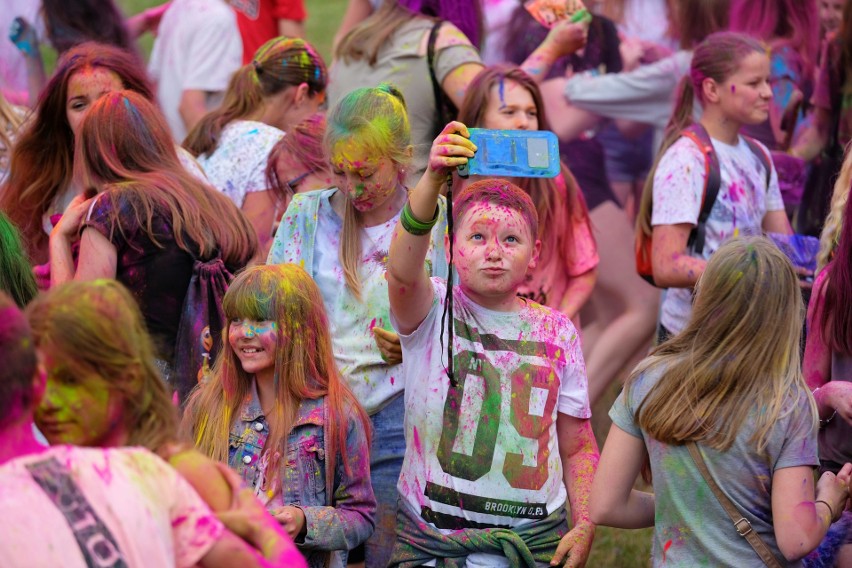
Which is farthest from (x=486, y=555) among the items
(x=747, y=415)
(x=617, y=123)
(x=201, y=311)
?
(x=617, y=123)

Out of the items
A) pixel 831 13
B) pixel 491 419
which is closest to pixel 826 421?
pixel 491 419

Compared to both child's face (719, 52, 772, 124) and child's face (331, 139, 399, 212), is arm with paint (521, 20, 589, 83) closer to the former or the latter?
child's face (719, 52, 772, 124)

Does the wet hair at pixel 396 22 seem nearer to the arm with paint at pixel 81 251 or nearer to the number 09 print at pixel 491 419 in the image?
the arm with paint at pixel 81 251

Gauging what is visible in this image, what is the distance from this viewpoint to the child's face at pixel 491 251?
3240mm

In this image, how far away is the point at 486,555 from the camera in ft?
10.3

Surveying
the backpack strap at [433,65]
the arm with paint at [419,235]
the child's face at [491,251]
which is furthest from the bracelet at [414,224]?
the backpack strap at [433,65]

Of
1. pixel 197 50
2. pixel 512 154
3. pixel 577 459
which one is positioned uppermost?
pixel 197 50

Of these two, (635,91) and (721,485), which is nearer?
(721,485)

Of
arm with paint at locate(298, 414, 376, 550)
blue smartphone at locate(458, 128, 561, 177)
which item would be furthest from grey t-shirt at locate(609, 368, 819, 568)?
arm with paint at locate(298, 414, 376, 550)

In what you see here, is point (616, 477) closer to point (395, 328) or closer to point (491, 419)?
point (491, 419)

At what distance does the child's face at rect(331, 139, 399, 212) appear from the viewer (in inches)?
143

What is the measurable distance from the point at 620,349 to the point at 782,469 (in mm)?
3212

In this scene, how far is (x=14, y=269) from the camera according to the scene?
3.41 meters

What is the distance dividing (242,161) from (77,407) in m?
2.77
